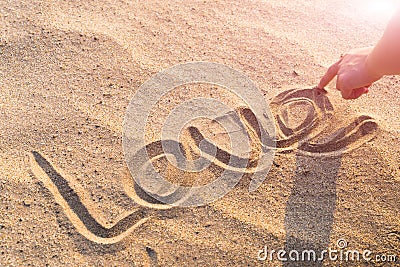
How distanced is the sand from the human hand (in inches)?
9.0

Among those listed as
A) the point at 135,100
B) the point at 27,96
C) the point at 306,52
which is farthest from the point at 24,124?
the point at 306,52

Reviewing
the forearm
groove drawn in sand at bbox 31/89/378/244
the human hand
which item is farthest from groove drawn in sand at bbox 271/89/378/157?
the forearm

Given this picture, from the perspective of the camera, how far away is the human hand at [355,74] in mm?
1380

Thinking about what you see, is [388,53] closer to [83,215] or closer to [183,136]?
[183,136]

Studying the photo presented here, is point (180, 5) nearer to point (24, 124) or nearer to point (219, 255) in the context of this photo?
point (24, 124)

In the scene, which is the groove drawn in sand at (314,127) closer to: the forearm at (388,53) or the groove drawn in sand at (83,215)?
the forearm at (388,53)

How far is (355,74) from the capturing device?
4.64ft

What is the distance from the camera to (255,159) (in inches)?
62.4

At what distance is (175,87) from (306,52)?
2.07 ft

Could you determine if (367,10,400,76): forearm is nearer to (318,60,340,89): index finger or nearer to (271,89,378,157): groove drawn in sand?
(318,60,340,89): index finger

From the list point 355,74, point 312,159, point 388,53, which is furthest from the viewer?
point 312,159

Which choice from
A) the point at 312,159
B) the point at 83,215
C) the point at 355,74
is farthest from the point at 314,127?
the point at 83,215

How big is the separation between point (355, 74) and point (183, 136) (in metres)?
0.67

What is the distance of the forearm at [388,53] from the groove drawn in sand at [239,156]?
0.37m
